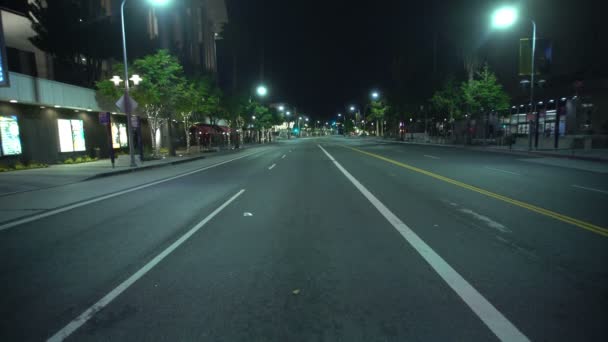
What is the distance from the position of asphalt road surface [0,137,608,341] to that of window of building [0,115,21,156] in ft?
51.4

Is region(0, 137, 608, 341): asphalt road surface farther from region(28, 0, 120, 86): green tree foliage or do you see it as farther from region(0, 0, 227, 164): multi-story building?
region(28, 0, 120, 86): green tree foliage

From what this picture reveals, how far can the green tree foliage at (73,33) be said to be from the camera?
22.3 meters

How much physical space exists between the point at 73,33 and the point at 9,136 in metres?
8.11

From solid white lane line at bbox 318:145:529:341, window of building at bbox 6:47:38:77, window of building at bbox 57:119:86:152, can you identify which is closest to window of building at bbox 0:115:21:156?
window of building at bbox 57:119:86:152

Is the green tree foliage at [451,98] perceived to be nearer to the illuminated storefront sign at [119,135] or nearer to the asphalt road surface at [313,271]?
the illuminated storefront sign at [119,135]

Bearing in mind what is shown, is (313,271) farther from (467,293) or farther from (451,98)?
(451,98)

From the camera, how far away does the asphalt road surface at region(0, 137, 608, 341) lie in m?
3.28

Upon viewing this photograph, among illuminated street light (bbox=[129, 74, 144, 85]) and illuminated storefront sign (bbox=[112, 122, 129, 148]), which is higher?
illuminated street light (bbox=[129, 74, 144, 85])

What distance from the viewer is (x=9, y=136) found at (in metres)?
20.2

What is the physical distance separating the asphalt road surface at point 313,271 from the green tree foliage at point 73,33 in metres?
18.4

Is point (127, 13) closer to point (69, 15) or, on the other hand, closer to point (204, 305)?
point (69, 15)

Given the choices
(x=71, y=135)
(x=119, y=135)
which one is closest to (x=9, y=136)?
(x=71, y=135)

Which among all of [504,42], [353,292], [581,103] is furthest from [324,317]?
[504,42]

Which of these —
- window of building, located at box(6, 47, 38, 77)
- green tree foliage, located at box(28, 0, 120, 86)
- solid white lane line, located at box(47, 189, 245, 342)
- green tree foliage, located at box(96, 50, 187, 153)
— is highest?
green tree foliage, located at box(28, 0, 120, 86)
